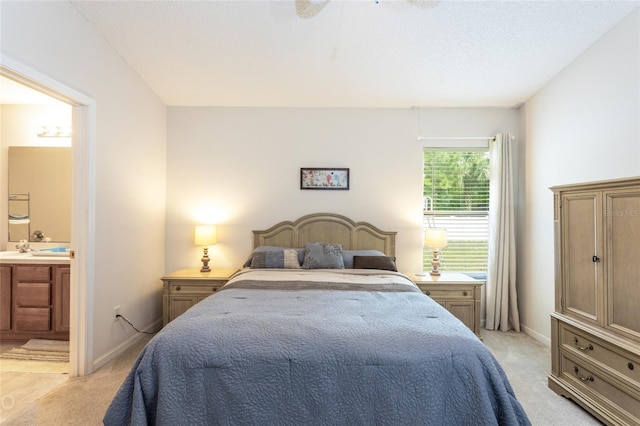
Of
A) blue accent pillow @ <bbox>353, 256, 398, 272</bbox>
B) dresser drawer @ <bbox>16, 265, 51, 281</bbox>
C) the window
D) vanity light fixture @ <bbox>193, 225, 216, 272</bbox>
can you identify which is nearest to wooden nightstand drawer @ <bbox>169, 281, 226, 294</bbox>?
vanity light fixture @ <bbox>193, 225, 216, 272</bbox>

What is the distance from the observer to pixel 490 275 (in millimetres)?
3732

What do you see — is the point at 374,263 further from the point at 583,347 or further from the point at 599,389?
the point at 599,389

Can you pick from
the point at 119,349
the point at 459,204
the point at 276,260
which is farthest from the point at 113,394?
the point at 459,204

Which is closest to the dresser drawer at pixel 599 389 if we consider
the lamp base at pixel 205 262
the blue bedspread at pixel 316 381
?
the blue bedspread at pixel 316 381

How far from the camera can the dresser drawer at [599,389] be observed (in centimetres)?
181

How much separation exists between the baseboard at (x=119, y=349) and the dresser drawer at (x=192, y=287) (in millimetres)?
574

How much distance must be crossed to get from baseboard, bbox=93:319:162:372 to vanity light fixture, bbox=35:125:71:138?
2.42 m

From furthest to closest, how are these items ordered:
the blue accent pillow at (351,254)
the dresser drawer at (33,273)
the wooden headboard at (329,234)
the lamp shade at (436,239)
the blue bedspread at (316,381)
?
the wooden headboard at (329,234), the lamp shade at (436,239), the blue accent pillow at (351,254), the dresser drawer at (33,273), the blue bedspread at (316,381)

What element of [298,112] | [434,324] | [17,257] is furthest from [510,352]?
[17,257]

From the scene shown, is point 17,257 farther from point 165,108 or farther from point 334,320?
point 334,320

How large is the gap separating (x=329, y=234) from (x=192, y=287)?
5.31 feet

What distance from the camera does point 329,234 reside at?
3871mm

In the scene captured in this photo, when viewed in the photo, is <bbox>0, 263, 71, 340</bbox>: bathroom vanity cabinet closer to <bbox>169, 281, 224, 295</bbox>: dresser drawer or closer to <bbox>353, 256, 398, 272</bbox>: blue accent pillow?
<bbox>169, 281, 224, 295</bbox>: dresser drawer

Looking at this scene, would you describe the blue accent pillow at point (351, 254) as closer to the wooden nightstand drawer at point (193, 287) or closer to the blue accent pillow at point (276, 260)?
the blue accent pillow at point (276, 260)
